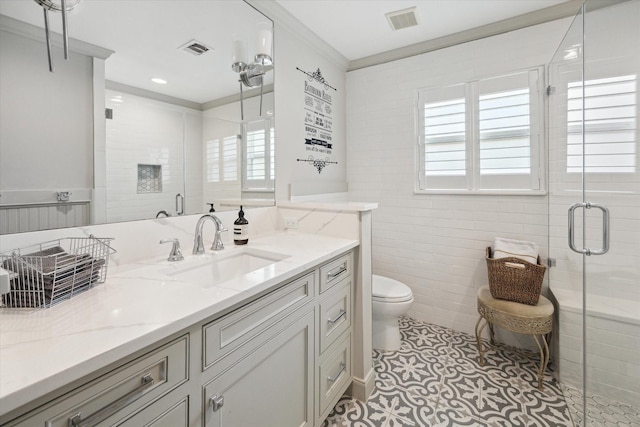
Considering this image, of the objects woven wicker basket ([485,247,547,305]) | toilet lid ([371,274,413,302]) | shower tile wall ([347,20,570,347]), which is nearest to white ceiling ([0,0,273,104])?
shower tile wall ([347,20,570,347])

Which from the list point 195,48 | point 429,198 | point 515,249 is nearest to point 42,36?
point 195,48

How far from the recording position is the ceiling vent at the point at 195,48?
1.62 m

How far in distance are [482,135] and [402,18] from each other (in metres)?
1.12

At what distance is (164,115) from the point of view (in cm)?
150

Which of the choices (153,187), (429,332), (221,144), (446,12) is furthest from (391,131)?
(153,187)

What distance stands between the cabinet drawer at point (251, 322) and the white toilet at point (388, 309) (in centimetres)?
98

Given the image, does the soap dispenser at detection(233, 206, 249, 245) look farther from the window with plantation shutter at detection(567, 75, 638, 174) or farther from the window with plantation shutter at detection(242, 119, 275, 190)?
the window with plantation shutter at detection(567, 75, 638, 174)

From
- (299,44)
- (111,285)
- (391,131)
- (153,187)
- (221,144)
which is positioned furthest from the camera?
(391,131)

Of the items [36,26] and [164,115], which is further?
[164,115]

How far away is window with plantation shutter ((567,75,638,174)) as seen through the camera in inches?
49.8

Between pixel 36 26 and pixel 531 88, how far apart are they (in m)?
2.89

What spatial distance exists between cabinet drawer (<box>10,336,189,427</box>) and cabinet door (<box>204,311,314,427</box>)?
0.53 ft

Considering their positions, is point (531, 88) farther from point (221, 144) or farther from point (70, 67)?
point (70, 67)

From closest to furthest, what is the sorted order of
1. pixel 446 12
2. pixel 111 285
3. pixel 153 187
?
pixel 111 285 → pixel 153 187 → pixel 446 12
